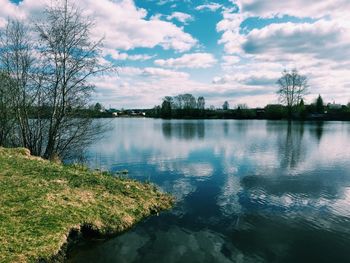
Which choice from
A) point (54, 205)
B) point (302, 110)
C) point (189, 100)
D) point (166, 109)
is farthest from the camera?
point (189, 100)

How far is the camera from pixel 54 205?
1170cm

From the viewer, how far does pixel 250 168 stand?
941 inches

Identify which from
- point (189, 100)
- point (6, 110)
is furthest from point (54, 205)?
point (189, 100)

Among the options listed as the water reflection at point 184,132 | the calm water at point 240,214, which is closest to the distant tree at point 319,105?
the water reflection at point 184,132

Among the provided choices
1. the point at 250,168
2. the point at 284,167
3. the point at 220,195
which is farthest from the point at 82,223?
the point at 284,167

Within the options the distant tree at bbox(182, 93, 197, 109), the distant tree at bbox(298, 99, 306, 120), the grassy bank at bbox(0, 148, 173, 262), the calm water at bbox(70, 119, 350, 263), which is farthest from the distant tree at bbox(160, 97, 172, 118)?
the grassy bank at bbox(0, 148, 173, 262)

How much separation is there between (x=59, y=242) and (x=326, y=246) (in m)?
8.40

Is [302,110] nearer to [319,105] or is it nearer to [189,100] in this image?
[319,105]

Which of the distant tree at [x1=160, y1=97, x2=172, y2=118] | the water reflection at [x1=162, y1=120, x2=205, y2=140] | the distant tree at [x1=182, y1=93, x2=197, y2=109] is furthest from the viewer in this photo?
the distant tree at [x1=182, y1=93, x2=197, y2=109]

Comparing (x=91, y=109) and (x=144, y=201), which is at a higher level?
(x=91, y=109)

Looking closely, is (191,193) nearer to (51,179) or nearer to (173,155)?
(51,179)

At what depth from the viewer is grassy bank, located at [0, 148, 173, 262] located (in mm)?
9180

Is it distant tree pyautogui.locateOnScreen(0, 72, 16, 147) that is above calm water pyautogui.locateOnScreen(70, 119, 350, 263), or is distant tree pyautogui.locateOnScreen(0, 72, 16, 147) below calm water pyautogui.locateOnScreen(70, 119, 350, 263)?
above

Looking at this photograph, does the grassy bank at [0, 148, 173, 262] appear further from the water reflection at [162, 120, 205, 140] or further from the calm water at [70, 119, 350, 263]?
the water reflection at [162, 120, 205, 140]
